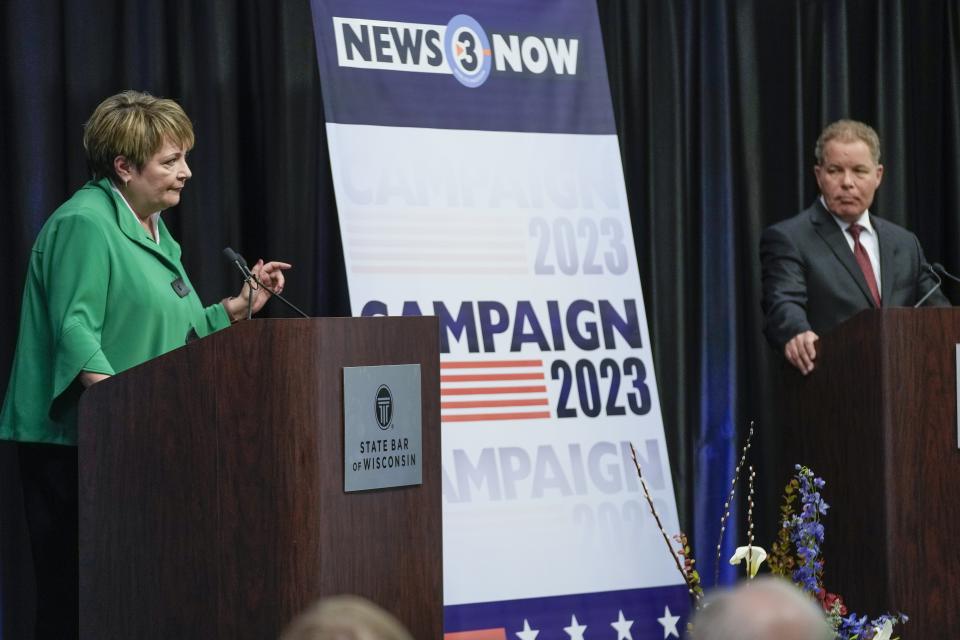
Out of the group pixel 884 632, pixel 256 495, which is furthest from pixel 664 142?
pixel 256 495

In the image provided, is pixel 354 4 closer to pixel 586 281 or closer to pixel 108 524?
pixel 586 281

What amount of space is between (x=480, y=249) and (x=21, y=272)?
1.40 metres

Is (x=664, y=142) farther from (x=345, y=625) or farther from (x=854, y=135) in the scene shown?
(x=345, y=625)

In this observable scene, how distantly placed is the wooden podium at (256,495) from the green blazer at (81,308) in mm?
271

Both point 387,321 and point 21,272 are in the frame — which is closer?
point 387,321

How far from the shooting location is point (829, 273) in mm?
4207

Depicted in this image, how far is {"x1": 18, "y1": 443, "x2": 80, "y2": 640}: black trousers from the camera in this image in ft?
9.68

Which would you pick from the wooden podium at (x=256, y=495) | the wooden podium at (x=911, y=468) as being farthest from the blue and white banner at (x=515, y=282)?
the wooden podium at (x=256, y=495)

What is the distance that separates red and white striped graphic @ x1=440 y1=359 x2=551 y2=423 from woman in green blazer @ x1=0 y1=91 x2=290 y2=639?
1.07m

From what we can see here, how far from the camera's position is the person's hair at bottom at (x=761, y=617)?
42.6 inches

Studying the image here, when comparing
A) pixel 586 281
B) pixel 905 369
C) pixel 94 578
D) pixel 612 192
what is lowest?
pixel 94 578

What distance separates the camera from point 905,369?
3576mm

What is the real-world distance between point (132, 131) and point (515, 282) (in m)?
1.50

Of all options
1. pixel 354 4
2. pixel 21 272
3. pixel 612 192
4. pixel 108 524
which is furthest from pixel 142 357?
pixel 612 192
